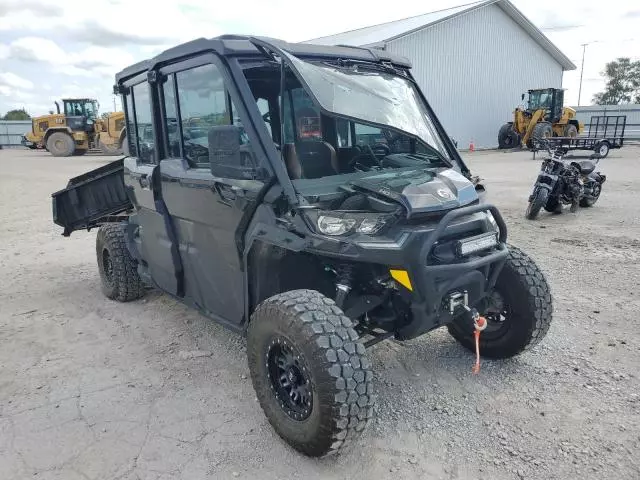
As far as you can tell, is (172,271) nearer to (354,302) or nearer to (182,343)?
(182,343)

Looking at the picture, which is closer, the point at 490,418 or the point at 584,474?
the point at 584,474

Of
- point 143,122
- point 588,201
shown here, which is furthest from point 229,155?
point 588,201

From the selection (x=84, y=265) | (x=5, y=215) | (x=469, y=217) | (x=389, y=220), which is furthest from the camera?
(x=5, y=215)

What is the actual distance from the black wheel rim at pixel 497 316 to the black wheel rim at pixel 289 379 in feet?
4.83

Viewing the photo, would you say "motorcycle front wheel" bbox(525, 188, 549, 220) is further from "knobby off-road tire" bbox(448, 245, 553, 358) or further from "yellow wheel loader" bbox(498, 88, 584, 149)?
"yellow wheel loader" bbox(498, 88, 584, 149)

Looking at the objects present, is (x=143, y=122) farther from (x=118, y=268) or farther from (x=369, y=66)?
(x=369, y=66)

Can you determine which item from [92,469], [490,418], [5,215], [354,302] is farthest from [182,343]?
[5,215]

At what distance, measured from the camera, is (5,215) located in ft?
33.4

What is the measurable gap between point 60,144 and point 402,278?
2722 centimetres

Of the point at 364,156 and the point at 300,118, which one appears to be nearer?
the point at 300,118

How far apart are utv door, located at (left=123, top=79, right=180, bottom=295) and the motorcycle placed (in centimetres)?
668

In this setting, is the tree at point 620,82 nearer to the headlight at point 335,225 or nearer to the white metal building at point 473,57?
the white metal building at point 473,57

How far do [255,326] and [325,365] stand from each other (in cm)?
56

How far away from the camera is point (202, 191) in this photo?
353cm
